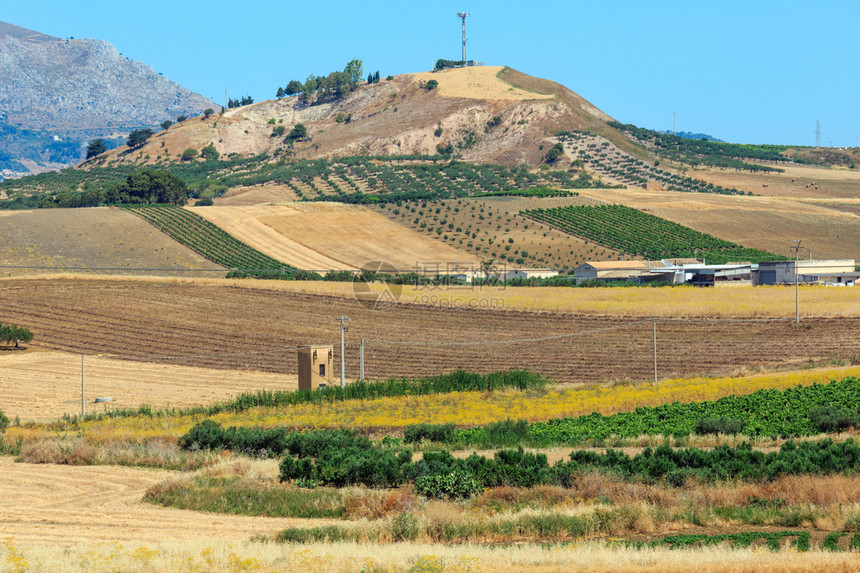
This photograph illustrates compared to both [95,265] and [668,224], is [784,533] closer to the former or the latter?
[95,265]

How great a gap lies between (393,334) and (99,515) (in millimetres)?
36496

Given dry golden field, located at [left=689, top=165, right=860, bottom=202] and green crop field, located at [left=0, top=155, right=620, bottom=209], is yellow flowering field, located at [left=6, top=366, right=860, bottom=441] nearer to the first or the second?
green crop field, located at [left=0, top=155, right=620, bottom=209]

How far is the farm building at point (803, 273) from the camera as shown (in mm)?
80794

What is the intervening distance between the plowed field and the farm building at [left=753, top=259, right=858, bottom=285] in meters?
28.7

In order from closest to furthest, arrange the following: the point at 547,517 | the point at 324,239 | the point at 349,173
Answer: the point at 547,517 → the point at 324,239 → the point at 349,173

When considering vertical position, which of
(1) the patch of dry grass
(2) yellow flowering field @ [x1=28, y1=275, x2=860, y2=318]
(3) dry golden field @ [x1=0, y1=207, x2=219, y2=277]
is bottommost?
(1) the patch of dry grass

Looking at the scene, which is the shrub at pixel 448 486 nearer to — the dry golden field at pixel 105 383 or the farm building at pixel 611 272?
the dry golden field at pixel 105 383

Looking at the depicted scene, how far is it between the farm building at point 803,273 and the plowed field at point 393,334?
28682 mm

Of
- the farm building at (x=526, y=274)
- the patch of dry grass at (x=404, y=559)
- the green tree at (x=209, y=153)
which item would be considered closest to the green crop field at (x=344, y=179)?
the green tree at (x=209, y=153)

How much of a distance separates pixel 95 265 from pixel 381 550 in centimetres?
A: 7570

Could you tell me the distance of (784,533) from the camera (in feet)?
52.7

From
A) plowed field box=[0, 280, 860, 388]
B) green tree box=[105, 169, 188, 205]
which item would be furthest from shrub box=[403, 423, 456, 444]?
green tree box=[105, 169, 188, 205]

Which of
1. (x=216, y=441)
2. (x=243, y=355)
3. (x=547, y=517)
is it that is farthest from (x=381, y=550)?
(x=243, y=355)

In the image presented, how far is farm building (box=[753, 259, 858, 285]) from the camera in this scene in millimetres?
80794
